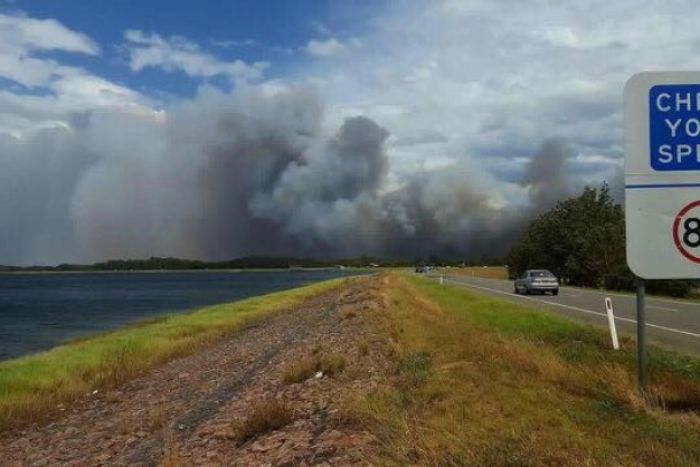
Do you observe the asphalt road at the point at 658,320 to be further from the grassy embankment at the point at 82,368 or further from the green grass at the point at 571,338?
the grassy embankment at the point at 82,368

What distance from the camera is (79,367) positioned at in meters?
21.3

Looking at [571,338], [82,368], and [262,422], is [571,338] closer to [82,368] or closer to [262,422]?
[262,422]

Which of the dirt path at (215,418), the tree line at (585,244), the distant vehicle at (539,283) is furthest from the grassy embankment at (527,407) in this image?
the tree line at (585,244)

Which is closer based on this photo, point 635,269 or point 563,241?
point 635,269

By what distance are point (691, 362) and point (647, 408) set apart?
16.5ft

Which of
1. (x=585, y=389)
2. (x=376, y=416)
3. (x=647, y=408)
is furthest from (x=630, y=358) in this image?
(x=376, y=416)

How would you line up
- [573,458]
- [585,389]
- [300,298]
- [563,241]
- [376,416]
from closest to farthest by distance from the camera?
[573,458] → [376,416] → [585,389] → [300,298] → [563,241]

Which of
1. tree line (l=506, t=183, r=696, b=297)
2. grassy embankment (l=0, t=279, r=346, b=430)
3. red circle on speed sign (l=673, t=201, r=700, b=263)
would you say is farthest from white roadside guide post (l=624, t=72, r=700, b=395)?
tree line (l=506, t=183, r=696, b=297)

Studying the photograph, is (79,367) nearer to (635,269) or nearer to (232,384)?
(232,384)

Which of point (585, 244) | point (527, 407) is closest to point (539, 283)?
point (585, 244)

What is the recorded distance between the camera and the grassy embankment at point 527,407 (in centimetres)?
586

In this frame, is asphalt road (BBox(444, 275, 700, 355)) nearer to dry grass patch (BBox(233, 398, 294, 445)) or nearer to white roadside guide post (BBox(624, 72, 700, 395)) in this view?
white roadside guide post (BBox(624, 72, 700, 395))

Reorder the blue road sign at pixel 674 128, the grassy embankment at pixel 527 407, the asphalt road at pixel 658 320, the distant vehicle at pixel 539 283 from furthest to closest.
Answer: the distant vehicle at pixel 539 283, the asphalt road at pixel 658 320, the blue road sign at pixel 674 128, the grassy embankment at pixel 527 407

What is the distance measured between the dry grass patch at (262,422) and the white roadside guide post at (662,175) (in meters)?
4.39
